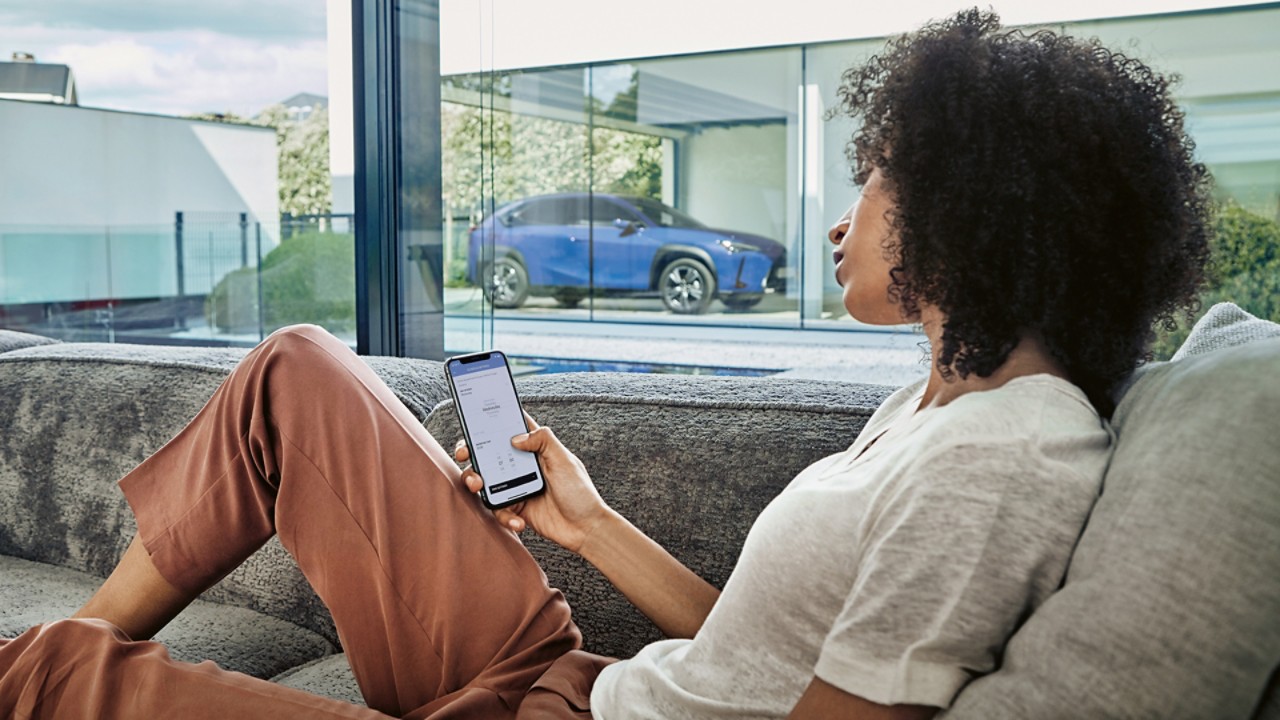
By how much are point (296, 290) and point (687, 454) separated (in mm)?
3105

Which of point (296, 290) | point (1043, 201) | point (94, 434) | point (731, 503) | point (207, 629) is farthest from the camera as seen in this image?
point (296, 290)

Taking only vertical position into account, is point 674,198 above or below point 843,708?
above

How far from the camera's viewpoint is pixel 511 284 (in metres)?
5.96

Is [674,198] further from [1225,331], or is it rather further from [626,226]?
[1225,331]

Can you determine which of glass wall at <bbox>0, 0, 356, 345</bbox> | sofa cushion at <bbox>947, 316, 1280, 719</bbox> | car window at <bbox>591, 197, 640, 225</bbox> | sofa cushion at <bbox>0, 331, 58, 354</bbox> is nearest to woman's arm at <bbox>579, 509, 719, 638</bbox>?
sofa cushion at <bbox>947, 316, 1280, 719</bbox>

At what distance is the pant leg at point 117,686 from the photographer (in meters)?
1.14

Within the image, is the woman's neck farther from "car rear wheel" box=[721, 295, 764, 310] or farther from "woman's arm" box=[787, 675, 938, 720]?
"car rear wheel" box=[721, 295, 764, 310]

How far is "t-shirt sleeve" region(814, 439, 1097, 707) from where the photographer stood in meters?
0.80

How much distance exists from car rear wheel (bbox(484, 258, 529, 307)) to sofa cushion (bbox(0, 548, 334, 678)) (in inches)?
152

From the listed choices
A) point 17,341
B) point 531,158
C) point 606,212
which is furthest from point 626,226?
point 17,341

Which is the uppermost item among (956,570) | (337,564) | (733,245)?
(733,245)

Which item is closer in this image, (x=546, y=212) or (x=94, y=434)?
(x=94, y=434)

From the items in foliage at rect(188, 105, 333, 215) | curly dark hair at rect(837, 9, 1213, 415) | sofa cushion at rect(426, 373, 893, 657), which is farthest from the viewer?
foliage at rect(188, 105, 333, 215)

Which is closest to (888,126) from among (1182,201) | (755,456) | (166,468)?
(1182,201)
